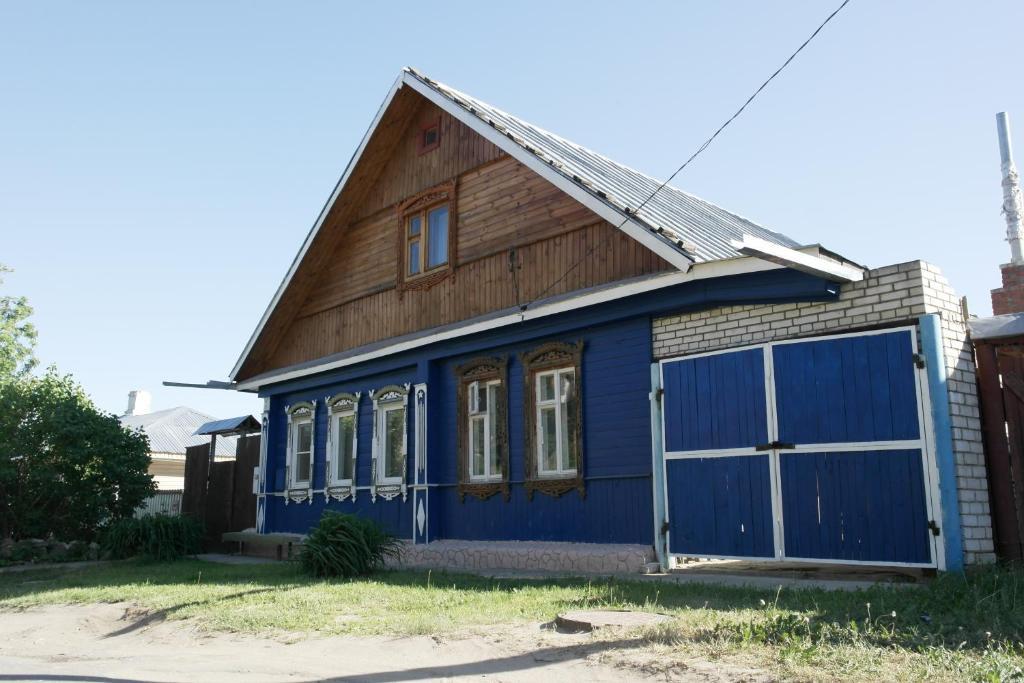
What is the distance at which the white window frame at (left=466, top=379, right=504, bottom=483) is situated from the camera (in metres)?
12.2

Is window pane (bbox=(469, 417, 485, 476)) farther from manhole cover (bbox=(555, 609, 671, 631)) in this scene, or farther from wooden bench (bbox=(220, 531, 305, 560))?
manhole cover (bbox=(555, 609, 671, 631))

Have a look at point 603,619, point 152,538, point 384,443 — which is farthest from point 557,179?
point 152,538

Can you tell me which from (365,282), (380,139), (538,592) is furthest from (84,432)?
(538,592)

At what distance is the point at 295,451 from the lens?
16391mm

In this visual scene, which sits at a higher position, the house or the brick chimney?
the brick chimney

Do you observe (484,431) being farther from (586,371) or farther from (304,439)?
(304,439)

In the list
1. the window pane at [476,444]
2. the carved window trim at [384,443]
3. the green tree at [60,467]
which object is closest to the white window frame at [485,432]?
the window pane at [476,444]

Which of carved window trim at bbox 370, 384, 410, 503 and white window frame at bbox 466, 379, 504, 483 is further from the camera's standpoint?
carved window trim at bbox 370, 384, 410, 503

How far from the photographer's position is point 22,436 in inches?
680

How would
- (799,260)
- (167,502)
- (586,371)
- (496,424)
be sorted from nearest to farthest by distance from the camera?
(799,260) → (586,371) → (496,424) → (167,502)

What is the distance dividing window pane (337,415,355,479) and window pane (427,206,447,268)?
3447 millimetres

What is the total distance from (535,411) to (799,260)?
4714 millimetres

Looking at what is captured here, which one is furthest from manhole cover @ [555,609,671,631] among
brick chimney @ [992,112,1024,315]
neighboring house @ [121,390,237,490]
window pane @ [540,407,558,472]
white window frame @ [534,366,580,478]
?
neighboring house @ [121,390,237,490]

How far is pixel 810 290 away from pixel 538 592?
3782 millimetres
